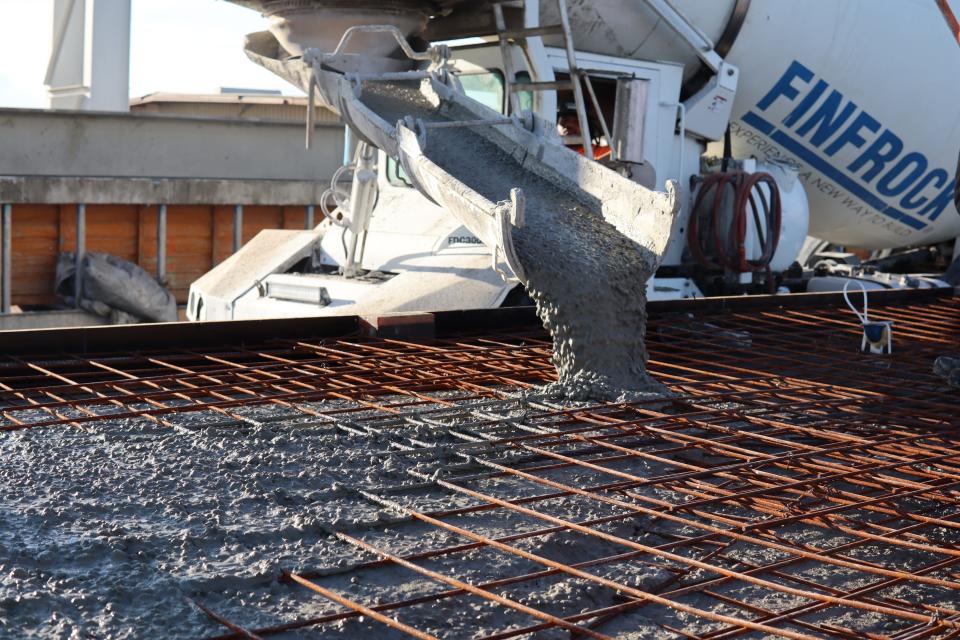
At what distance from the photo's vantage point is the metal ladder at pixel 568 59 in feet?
21.9

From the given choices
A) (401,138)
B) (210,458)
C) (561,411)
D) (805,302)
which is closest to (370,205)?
(401,138)

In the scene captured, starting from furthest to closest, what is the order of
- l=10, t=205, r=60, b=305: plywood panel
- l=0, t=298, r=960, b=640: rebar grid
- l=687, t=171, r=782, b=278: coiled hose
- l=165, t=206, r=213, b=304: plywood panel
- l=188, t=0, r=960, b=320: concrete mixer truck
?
l=165, t=206, r=213, b=304: plywood panel < l=10, t=205, r=60, b=305: plywood panel < l=687, t=171, r=782, b=278: coiled hose < l=188, t=0, r=960, b=320: concrete mixer truck < l=0, t=298, r=960, b=640: rebar grid

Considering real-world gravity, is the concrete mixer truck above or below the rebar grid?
above

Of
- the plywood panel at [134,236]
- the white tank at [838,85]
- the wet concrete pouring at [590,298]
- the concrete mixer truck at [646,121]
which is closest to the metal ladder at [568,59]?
the concrete mixer truck at [646,121]

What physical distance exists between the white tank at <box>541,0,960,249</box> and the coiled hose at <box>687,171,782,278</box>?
617 mm

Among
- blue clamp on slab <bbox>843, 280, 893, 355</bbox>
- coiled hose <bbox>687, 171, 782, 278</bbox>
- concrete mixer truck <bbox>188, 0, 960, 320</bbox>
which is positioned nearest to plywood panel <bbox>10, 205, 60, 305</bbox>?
concrete mixer truck <bbox>188, 0, 960, 320</bbox>

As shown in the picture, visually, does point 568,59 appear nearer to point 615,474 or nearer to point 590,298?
point 590,298

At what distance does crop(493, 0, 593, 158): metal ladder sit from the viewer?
6.66m

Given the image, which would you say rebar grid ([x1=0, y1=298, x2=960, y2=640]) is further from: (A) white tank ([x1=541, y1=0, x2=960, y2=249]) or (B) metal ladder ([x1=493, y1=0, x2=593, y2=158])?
(A) white tank ([x1=541, y1=0, x2=960, y2=249])

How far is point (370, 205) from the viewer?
7035 mm

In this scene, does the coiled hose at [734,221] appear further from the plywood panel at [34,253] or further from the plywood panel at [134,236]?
the plywood panel at [34,253]

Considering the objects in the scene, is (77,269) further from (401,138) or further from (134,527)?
(134,527)

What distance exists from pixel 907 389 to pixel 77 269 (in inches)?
320

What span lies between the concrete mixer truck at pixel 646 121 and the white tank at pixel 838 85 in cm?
1
